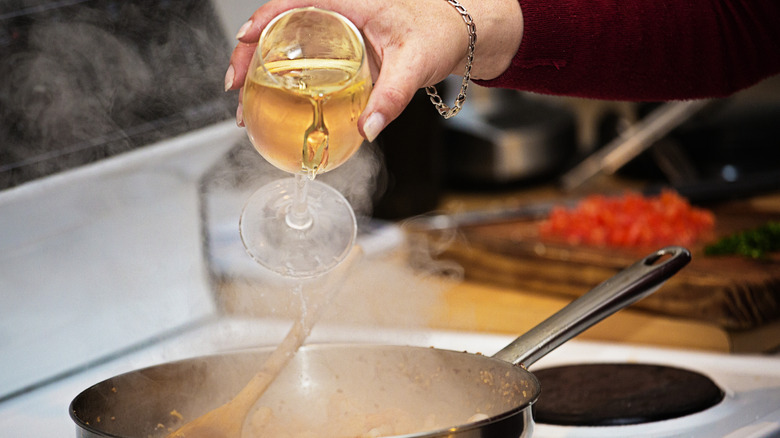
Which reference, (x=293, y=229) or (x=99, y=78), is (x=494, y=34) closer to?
(x=293, y=229)

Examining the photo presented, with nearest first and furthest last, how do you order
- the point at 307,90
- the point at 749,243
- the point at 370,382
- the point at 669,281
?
the point at 307,90, the point at 370,382, the point at 669,281, the point at 749,243

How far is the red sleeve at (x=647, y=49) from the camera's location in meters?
0.77

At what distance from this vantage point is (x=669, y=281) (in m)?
1.21

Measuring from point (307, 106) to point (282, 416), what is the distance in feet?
1.22

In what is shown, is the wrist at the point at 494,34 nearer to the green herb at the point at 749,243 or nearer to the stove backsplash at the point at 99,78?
the stove backsplash at the point at 99,78

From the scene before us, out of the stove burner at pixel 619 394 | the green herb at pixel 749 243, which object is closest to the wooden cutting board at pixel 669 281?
the green herb at pixel 749 243

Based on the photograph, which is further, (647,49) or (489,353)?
(489,353)

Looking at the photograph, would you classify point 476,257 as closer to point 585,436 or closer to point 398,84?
point 585,436

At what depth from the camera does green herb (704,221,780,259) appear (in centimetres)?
131

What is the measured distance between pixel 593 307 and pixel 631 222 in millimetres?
751

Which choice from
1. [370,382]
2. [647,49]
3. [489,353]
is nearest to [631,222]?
[489,353]

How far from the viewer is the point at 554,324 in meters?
0.73

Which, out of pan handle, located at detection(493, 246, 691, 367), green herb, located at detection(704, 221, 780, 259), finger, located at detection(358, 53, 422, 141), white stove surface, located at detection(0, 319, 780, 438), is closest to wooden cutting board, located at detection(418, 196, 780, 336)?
green herb, located at detection(704, 221, 780, 259)

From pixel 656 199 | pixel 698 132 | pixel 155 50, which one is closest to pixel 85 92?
pixel 155 50
